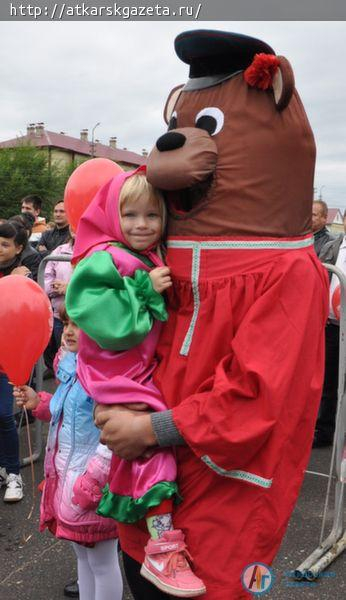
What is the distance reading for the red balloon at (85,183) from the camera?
2.79 m

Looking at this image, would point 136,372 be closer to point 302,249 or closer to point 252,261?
point 252,261

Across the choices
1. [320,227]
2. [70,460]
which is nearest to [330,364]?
[320,227]

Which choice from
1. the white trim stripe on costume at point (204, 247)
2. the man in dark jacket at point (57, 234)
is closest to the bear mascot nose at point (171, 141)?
the white trim stripe on costume at point (204, 247)

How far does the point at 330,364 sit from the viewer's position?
4.79 m

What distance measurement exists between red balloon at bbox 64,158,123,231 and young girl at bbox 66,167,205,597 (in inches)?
42.6

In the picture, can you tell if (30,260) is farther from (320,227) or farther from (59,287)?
(320,227)

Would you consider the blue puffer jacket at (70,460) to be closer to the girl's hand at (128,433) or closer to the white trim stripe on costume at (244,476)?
the girl's hand at (128,433)

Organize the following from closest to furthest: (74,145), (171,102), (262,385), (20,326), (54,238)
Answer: (262,385)
(171,102)
(20,326)
(54,238)
(74,145)

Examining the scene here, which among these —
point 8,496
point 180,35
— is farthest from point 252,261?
point 8,496

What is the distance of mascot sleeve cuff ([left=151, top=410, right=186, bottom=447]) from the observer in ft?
4.83

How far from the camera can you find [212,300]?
1.52 m

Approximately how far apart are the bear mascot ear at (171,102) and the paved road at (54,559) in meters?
2.16

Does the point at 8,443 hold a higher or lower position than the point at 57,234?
lower

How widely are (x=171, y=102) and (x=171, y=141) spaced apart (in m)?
→ 0.29
